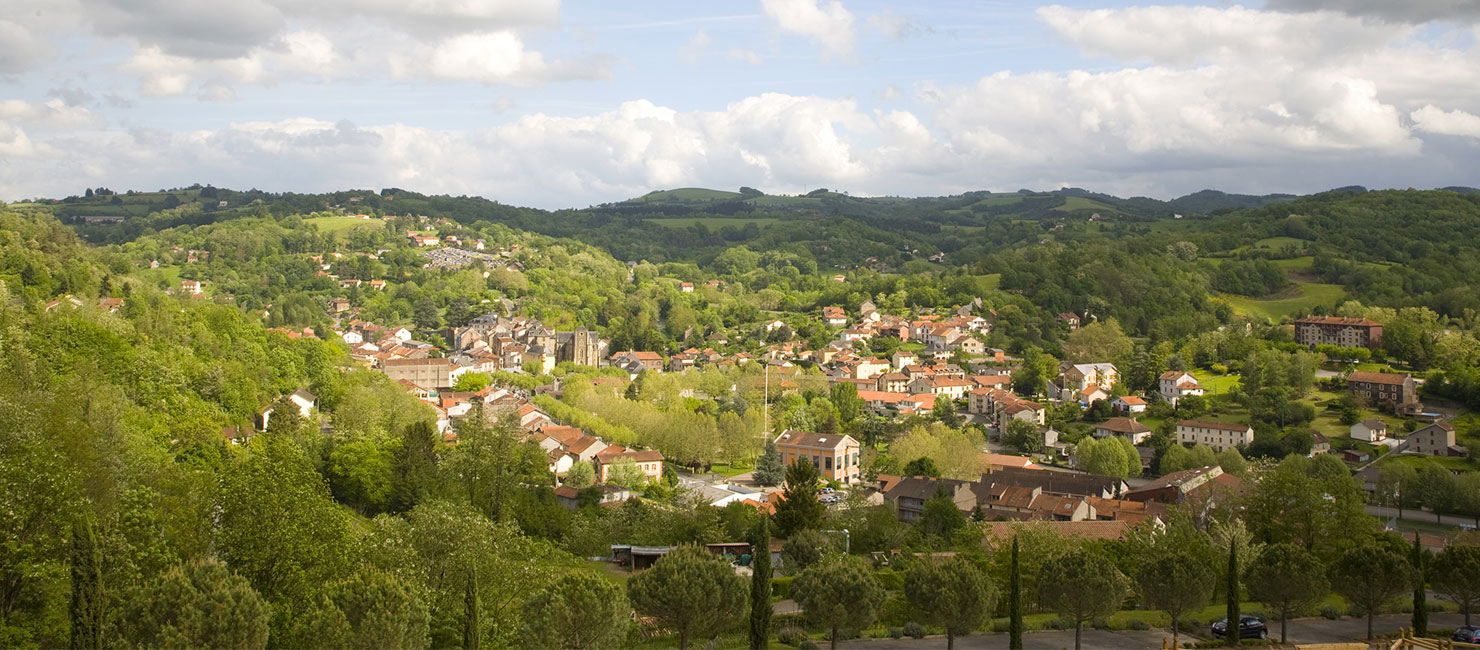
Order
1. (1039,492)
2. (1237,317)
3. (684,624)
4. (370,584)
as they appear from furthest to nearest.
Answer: (1237,317)
(1039,492)
(684,624)
(370,584)

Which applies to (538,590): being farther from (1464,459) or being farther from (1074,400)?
(1074,400)

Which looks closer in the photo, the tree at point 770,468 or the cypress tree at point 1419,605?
the cypress tree at point 1419,605

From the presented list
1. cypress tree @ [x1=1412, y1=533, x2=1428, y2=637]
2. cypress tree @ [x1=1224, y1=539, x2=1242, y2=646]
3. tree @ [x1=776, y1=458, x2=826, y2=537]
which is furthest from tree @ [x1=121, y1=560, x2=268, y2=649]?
cypress tree @ [x1=1412, y1=533, x2=1428, y2=637]

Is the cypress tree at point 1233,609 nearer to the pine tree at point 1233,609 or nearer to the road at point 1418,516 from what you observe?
the pine tree at point 1233,609

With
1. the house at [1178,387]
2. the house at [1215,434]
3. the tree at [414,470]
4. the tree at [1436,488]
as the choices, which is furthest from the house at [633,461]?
the house at [1178,387]

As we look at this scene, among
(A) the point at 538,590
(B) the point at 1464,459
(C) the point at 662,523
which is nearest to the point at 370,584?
(A) the point at 538,590

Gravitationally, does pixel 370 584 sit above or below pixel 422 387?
above

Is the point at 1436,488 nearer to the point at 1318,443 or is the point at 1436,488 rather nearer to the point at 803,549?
the point at 1318,443
